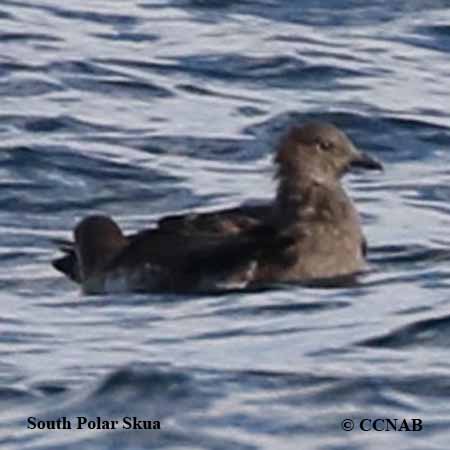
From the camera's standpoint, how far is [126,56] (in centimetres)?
2402

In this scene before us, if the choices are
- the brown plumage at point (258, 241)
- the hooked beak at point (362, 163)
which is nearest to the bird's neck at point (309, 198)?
the brown plumage at point (258, 241)

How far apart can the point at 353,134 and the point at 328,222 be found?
4.67 meters

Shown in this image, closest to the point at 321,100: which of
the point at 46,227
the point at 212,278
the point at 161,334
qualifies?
the point at 46,227

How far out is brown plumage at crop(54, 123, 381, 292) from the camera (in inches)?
655

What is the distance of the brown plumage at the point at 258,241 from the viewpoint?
16.6 metres

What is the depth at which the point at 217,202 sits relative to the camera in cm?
1905

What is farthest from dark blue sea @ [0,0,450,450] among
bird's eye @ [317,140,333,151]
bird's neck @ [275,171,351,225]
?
bird's eye @ [317,140,333,151]

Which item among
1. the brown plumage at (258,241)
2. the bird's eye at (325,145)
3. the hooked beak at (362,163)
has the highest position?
the bird's eye at (325,145)

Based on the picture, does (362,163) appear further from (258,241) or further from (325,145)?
(258,241)

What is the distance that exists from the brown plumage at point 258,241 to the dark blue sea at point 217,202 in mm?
194

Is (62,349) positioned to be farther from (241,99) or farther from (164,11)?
(164,11)

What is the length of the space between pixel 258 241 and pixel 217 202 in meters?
2.24

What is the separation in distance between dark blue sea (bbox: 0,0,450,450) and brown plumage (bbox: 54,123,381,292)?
7.6 inches

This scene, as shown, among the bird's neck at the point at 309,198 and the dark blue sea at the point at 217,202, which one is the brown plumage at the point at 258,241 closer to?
the bird's neck at the point at 309,198
